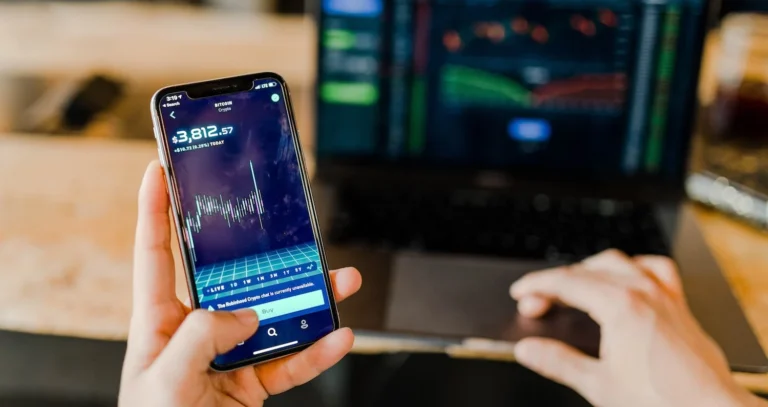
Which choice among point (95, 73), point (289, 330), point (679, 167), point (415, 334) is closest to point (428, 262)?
point (415, 334)

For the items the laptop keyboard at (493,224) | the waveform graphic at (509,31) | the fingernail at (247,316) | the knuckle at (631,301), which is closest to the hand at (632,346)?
the knuckle at (631,301)

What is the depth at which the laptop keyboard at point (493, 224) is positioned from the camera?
0.78 meters

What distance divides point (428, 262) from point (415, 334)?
13 cm

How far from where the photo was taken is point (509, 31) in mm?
879

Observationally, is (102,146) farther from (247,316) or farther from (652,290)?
(652,290)

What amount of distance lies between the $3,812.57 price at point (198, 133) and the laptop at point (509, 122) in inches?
10.6

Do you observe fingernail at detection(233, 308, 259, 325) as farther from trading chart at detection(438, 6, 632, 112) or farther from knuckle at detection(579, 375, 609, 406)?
trading chart at detection(438, 6, 632, 112)

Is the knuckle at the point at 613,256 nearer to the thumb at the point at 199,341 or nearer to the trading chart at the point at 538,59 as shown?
the trading chart at the point at 538,59

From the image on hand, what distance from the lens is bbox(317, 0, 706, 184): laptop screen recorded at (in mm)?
865

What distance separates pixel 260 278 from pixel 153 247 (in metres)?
0.08

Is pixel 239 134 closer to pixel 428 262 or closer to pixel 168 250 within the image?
pixel 168 250

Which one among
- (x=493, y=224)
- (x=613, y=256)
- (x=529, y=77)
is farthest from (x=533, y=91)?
(x=613, y=256)

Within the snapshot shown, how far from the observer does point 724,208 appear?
0.88 m

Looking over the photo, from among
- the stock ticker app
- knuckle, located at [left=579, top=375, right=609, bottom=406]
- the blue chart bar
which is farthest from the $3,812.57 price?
knuckle, located at [left=579, top=375, right=609, bottom=406]
